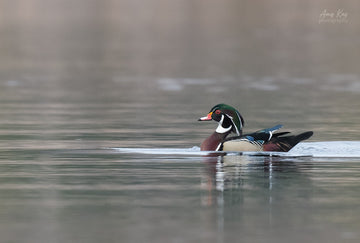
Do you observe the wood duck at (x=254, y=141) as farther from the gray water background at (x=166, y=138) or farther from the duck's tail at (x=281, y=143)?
the gray water background at (x=166, y=138)

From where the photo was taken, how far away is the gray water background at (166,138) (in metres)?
11.6

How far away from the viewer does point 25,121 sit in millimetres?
22000

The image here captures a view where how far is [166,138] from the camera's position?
62.5 feet

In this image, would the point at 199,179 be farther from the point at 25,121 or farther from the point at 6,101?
the point at 6,101

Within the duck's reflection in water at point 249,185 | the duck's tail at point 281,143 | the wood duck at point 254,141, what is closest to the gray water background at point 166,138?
the duck's reflection in water at point 249,185

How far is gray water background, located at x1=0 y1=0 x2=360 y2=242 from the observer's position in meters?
11.6

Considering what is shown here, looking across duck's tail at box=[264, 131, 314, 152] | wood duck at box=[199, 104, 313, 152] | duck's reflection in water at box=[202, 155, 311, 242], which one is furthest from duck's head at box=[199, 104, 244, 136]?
duck's reflection in water at box=[202, 155, 311, 242]

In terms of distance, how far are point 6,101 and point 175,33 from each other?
36.9 m

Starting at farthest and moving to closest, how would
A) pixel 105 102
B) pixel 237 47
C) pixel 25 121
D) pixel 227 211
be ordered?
pixel 237 47 < pixel 105 102 < pixel 25 121 < pixel 227 211

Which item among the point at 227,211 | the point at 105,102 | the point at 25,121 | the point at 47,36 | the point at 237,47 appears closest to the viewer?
the point at 227,211

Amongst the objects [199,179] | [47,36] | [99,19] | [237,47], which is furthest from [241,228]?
[99,19]

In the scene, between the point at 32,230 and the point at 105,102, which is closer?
the point at 32,230

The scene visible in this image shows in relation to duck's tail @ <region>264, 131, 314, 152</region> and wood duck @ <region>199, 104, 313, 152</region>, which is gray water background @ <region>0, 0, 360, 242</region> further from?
duck's tail @ <region>264, 131, 314, 152</region>

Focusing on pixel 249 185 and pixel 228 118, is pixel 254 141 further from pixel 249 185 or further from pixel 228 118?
pixel 249 185
